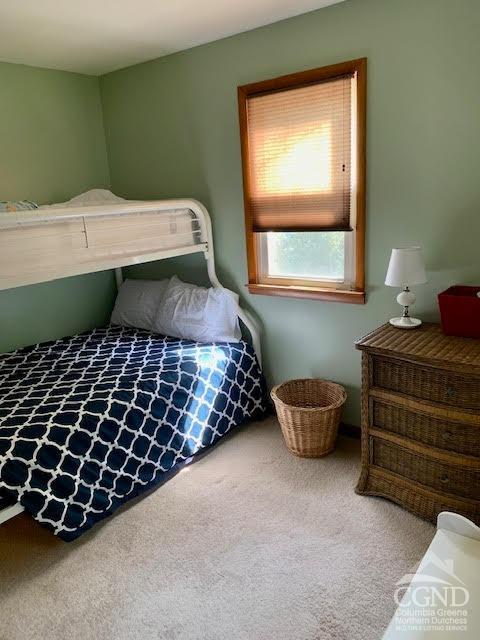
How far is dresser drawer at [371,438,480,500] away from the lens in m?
1.83

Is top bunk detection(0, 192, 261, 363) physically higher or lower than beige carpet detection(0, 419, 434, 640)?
higher

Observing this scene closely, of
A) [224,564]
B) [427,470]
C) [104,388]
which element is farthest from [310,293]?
[224,564]

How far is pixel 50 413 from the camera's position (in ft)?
6.66

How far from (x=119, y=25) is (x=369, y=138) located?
134cm

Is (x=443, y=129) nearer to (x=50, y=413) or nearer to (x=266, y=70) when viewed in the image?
(x=266, y=70)

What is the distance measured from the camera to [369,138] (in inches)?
88.9

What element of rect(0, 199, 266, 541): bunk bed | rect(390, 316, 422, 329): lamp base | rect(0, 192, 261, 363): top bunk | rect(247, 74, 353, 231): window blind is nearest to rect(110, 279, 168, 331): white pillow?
rect(0, 199, 266, 541): bunk bed

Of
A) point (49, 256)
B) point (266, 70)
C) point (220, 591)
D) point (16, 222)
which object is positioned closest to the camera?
point (220, 591)

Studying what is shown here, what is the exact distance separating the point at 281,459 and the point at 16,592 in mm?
A: 1322

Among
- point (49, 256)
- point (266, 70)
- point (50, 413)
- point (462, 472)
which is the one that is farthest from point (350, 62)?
point (50, 413)

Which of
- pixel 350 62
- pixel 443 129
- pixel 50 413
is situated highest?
pixel 350 62

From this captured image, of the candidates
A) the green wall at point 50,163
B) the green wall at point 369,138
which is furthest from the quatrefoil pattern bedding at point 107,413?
the green wall at point 369,138

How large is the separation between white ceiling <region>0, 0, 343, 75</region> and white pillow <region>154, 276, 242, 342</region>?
1.40m

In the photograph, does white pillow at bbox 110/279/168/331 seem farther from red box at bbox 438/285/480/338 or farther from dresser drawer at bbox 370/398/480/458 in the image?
red box at bbox 438/285/480/338
